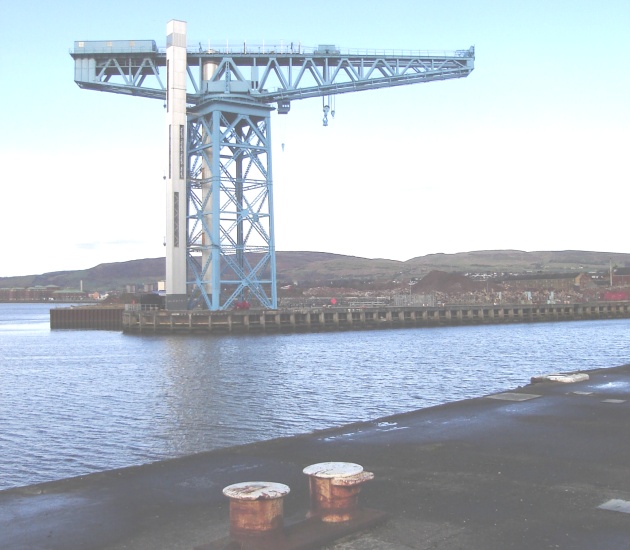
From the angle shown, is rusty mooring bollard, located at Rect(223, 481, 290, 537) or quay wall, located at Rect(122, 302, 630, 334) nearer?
rusty mooring bollard, located at Rect(223, 481, 290, 537)

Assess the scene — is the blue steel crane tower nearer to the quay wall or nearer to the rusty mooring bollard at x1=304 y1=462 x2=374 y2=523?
the quay wall

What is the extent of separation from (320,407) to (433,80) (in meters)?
37.5

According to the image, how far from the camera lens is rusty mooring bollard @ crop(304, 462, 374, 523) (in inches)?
269

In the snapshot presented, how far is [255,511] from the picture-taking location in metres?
6.30

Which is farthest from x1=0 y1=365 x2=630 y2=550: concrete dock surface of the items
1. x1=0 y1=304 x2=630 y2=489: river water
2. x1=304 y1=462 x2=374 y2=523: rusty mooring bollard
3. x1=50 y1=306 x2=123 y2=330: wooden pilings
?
x1=50 y1=306 x2=123 y2=330: wooden pilings

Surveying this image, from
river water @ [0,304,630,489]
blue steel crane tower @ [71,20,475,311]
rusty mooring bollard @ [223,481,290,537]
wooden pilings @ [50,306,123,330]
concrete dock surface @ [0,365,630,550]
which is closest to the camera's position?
rusty mooring bollard @ [223,481,290,537]

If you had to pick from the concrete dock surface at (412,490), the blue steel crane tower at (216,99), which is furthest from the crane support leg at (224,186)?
the concrete dock surface at (412,490)

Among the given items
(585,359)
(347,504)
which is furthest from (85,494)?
(585,359)

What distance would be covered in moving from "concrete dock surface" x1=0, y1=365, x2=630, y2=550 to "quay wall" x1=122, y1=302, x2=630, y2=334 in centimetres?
4338

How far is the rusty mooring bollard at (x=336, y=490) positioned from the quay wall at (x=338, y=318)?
49177 millimetres

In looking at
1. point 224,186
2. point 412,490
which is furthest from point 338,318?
point 412,490

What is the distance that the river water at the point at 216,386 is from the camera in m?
16.3

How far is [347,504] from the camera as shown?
6977 mm

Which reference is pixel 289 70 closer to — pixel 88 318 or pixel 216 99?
pixel 216 99
